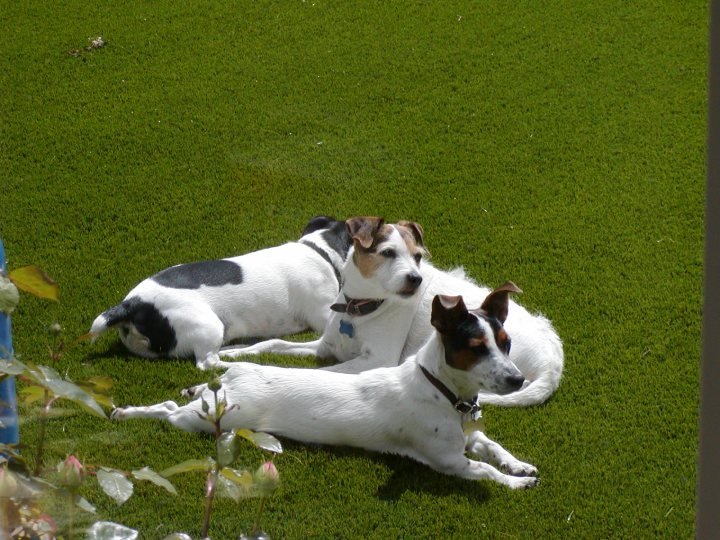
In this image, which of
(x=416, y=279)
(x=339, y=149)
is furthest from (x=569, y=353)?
(x=339, y=149)

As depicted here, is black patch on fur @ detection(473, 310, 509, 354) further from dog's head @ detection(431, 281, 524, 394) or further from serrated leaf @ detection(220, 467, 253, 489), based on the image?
serrated leaf @ detection(220, 467, 253, 489)

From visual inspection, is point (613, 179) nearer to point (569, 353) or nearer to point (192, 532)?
point (569, 353)

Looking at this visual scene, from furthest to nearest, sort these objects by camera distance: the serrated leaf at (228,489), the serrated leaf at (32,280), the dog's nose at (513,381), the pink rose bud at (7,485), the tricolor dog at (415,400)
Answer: the tricolor dog at (415,400), the dog's nose at (513,381), the serrated leaf at (32,280), the serrated leaf at (228,489), the pink rose bud at (7,485)

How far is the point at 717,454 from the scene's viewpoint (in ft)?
5.12

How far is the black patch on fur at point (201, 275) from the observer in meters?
6.28

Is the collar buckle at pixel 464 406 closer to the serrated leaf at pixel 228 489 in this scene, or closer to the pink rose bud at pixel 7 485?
the serrated leaf at pixel 228 489

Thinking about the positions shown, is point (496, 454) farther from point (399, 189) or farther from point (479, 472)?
point (399, 189)

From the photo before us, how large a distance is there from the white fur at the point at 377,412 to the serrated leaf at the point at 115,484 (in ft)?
9.30

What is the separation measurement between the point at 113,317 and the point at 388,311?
1.65 metres

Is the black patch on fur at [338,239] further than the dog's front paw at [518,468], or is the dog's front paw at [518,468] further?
the black patch on fur at [338,239]

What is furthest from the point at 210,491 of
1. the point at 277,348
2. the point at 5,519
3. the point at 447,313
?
the point at 277,348

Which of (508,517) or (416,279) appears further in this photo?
(416,279)

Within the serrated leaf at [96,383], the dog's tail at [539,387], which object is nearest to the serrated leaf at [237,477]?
the serrated leaf at [96,383]

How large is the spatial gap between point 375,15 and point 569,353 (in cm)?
570
